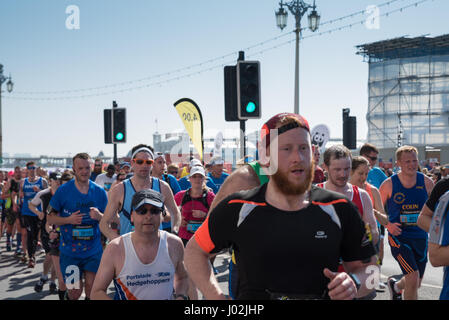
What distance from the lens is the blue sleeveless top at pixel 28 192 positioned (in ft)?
35.0

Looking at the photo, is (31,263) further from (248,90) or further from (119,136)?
(248,90)

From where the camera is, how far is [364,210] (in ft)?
14.9

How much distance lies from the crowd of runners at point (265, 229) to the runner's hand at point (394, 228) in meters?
0.01

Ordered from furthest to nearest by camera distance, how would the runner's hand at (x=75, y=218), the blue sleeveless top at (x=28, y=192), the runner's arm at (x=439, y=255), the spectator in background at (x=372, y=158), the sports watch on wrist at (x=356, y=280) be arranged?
the blue sleeveless top at (x=28, y=192), the spectator in background at (x=372, y=158), the runner's hand at (x=75, y=218), the runner's arm at (x=439, y=255), the sports watch on wrist at (x=356, y=280)

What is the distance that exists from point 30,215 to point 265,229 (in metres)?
9.48

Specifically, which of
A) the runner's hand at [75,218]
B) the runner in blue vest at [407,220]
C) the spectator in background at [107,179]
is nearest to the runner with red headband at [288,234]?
the runner's hand at [75,218]

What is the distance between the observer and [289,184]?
2.25 m

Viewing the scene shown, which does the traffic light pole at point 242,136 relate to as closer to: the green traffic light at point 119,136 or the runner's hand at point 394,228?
the runner's hand at point 394,228

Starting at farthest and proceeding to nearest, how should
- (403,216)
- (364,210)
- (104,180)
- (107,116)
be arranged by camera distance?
(107,116) < (104,180) < (403,216) < (364,210)

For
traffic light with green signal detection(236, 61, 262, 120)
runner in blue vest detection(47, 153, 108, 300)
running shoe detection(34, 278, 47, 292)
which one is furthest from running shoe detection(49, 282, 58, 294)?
traffic light with green signal detection(236, 61, 262, 120)

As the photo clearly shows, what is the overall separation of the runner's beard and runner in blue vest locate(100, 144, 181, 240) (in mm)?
3466
